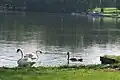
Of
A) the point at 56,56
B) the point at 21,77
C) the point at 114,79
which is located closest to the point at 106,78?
the point at 114,79

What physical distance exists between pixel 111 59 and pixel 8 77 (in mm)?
21647

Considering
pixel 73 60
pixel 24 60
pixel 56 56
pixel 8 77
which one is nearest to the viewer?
pixel 8 77

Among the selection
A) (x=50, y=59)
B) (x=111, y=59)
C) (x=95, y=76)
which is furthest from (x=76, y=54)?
(x=95, y=76)

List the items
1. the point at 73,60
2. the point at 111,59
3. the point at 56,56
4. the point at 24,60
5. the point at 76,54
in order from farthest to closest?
→ the point at 76,54
the point at 56,56
the point at 73,60
the point at 111,59
the point at 24,60

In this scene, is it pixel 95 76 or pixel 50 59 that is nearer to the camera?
pixel 95 76

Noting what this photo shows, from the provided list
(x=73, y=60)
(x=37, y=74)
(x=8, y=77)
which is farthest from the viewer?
(x=73, y=60)

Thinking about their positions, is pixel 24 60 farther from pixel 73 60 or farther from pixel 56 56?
pixel 56 56

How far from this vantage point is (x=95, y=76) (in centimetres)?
2041

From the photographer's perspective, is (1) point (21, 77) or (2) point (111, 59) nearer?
(1) point (21, 77)

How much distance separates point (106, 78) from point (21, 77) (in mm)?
4660

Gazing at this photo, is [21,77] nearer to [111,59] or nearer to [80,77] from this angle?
[80,77]

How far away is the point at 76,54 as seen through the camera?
201 feet

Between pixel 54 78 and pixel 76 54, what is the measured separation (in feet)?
140

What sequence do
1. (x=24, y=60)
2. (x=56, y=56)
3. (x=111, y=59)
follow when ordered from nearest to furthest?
(x=24, y=60)
(x=111, y=59)
(x=56, y=56)
